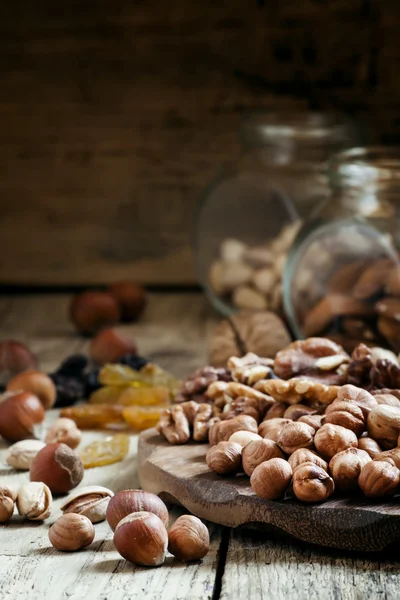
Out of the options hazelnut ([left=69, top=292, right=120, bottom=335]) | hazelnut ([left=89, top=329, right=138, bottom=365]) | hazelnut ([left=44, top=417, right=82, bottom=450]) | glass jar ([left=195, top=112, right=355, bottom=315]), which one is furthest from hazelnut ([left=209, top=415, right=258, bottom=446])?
hazelnut ([left=69, top=292, right=120, bottom=335])

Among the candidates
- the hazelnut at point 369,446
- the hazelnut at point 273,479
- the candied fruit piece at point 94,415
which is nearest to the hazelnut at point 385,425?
the hazelnut at point 369,446

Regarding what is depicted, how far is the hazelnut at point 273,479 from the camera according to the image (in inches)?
39.1

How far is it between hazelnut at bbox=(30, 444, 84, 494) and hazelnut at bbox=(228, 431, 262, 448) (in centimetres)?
19

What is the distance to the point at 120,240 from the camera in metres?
2.29

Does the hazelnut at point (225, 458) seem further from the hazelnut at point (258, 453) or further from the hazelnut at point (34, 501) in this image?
the hazelnut at point (34, 501)

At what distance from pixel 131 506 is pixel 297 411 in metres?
0.25

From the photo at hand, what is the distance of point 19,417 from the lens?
1328 millimetres

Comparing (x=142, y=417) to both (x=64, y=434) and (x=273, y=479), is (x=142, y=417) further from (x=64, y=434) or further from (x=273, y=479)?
(x=273, y=479)

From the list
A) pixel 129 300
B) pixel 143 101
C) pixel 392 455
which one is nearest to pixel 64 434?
pixel 392 455

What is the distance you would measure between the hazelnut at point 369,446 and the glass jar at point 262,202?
2.54 feet

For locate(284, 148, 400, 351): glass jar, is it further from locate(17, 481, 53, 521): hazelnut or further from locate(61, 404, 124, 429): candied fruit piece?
locate(17, 481, 53, 521): hazelnut

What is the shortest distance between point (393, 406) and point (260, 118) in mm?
970

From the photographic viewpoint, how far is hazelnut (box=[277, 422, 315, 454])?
41.1 inches

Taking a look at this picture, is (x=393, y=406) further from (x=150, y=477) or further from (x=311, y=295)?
(x=311, y=295)
